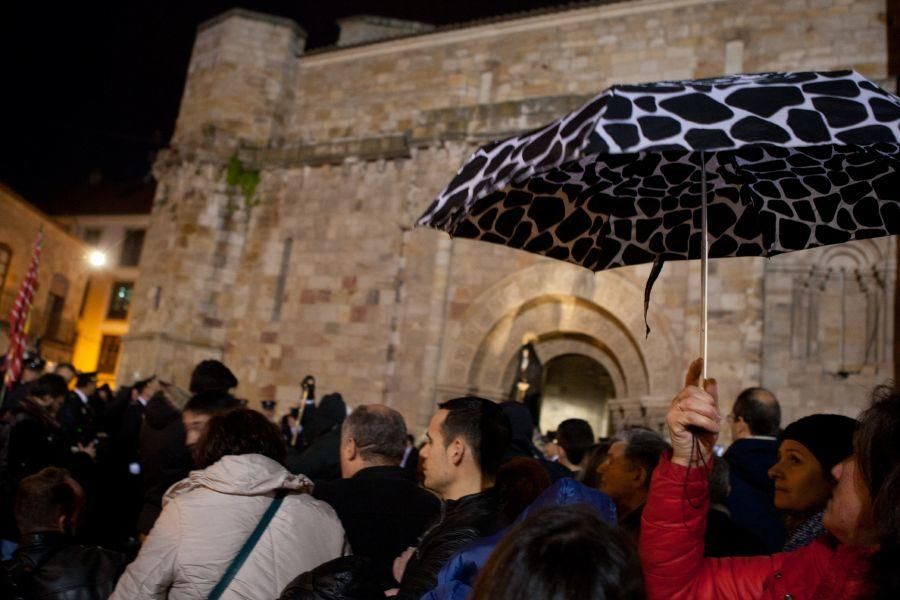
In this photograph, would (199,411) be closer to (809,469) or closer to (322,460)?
(322,460)

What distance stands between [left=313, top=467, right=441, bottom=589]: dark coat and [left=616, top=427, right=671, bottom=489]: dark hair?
100 centimetres

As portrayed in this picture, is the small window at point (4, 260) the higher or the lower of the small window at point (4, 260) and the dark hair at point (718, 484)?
the higher

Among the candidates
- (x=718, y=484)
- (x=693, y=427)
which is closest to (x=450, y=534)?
(x=693, y=427)

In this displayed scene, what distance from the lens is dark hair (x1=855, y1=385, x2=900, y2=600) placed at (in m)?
1.49

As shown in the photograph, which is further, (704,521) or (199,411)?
(199,411)

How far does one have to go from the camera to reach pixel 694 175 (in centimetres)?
369

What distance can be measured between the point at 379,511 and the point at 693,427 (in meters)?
1.93

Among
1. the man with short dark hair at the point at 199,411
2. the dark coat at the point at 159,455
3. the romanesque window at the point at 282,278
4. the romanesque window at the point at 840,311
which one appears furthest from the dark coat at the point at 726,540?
the romanesque window at the point at 282,278

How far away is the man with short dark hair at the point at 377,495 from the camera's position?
11.6 feet

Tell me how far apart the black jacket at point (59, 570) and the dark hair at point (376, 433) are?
4.18 feet

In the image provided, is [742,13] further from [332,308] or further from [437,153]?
[332,308]

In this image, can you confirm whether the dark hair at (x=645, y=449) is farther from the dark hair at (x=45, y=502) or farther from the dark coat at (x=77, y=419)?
the dark coat at (x=77, y=419)

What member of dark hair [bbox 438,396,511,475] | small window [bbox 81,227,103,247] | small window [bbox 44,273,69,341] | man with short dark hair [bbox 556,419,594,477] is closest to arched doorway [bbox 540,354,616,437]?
man with short dark hair [bbox 556,419,594,477]

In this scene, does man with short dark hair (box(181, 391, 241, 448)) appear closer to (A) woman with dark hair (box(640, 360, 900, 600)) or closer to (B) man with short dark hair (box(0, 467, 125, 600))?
(B) man with short dark hair (box(0, 467, 125, 600))
